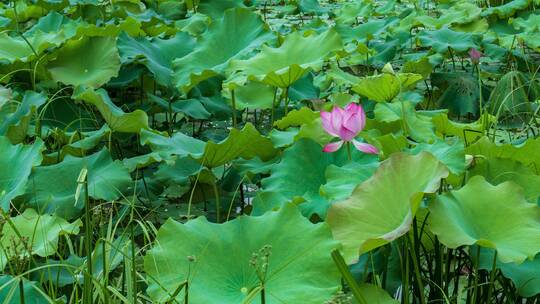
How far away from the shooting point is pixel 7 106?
7.88 feet

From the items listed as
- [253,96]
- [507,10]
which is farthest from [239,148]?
[507,10]

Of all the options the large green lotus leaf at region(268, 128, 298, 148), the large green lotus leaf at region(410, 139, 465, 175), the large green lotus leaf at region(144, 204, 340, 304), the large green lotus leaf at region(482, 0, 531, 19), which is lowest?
the large green lotus leaf at region(482, 0, 531, 19)

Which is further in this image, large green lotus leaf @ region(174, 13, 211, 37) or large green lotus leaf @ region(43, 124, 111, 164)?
large green lotus leaf @ region(174, 13, 211, 37)

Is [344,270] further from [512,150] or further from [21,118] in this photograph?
[21,118]

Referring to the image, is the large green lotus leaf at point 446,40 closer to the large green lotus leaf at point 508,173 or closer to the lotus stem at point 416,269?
the large green lotus leaf at point 508,173

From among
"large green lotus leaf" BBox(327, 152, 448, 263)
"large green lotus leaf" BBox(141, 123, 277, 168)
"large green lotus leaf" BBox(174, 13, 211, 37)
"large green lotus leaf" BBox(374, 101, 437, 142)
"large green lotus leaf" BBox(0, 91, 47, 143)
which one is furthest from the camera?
"large green lotus leaf" BBox(174, 13, 211, 37)

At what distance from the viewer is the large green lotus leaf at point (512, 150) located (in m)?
1.73

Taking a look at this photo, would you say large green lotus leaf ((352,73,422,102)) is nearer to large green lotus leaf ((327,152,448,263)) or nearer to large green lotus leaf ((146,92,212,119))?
large green lotus leaf ((146,92,212,119))

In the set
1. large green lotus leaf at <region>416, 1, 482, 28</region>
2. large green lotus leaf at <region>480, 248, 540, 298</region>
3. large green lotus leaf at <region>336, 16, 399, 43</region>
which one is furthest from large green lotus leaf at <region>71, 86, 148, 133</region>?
large green lotus leaf at <region>416, 1, 482, 28</region>

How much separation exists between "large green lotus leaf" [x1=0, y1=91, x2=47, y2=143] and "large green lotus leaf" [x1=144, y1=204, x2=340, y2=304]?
2.64 feet

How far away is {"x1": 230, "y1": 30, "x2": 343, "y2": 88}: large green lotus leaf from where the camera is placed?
2.19m

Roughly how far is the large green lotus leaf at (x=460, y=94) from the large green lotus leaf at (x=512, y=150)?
1083mm

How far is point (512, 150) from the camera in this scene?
1735 millimetres

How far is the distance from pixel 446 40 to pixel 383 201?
1.70 meters
